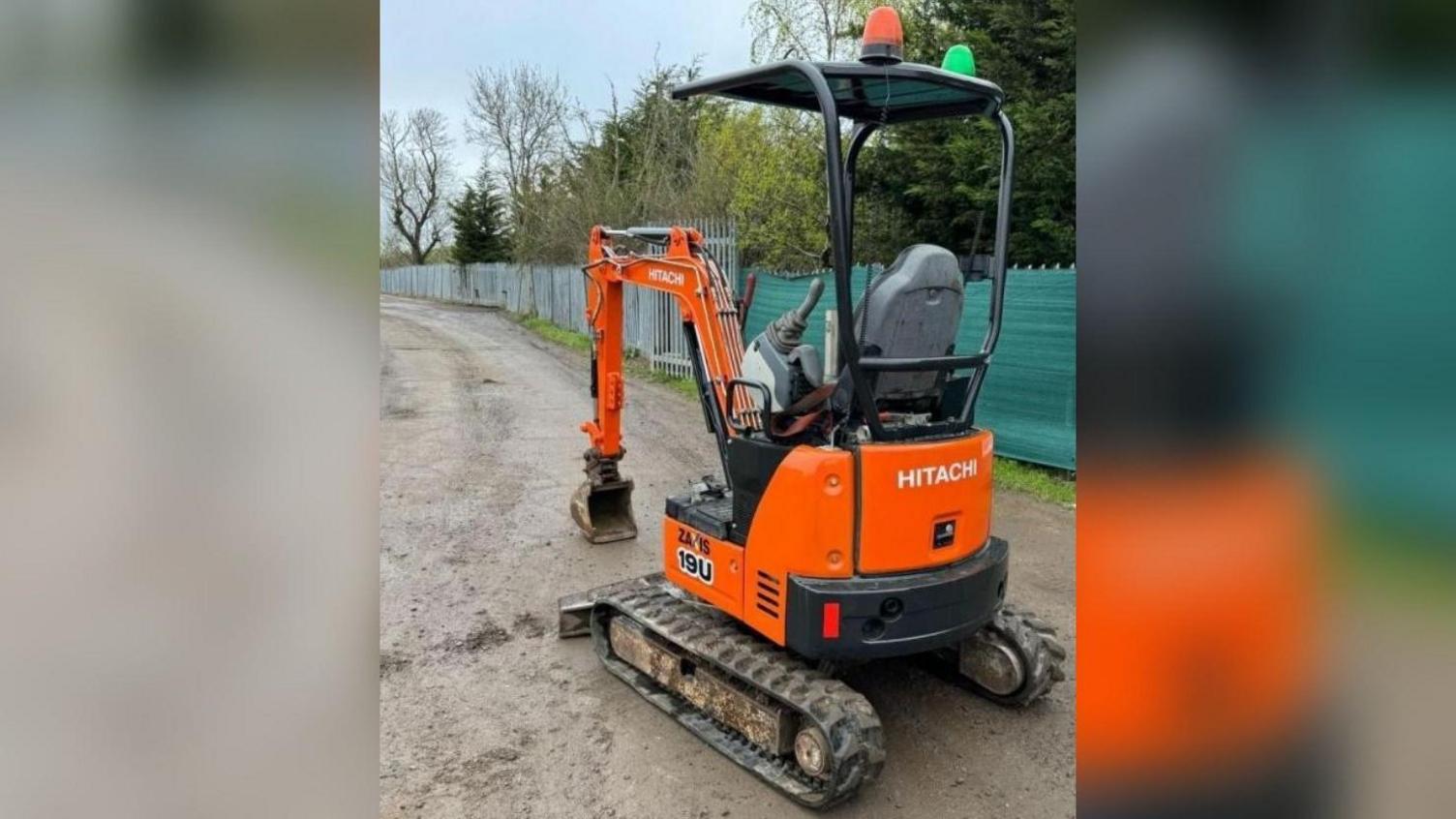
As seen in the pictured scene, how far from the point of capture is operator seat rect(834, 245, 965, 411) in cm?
393

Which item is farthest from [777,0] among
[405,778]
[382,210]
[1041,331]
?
[382,210]

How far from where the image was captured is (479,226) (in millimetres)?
40062

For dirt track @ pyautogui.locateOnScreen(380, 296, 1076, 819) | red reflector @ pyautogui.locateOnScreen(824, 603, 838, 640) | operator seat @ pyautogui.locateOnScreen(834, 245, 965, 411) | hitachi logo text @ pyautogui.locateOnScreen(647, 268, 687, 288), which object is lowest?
dirt track @ pyautogui.locateOnScreen(380, 296, 1076, 819)

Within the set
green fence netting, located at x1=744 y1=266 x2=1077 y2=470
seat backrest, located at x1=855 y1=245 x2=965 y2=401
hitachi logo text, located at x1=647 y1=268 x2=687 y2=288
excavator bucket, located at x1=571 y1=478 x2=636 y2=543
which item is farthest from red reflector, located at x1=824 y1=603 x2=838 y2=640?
green fence netting, located at x1=744 y1=266 x2=1077 y2=470

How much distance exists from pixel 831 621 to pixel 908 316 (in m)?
1.33

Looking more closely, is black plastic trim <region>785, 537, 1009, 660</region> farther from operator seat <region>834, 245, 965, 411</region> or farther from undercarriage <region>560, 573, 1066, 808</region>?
operator seat <region>834, 245, 965, 411</region>

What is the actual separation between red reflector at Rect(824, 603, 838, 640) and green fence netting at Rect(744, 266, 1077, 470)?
205 inches

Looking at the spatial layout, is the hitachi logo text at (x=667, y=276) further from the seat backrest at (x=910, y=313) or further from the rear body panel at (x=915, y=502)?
the rear body panel at (x=915, y=502)

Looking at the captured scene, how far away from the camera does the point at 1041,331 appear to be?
28.7 feet

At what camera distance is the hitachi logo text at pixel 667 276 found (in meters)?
5.46

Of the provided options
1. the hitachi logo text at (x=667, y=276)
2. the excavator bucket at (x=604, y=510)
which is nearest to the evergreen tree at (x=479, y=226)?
the excavator bucket at (x=604, y=510)

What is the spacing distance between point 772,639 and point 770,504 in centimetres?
60

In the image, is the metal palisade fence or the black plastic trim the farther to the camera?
the metal palisade fence

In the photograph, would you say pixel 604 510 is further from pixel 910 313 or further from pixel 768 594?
pixel 910 313
